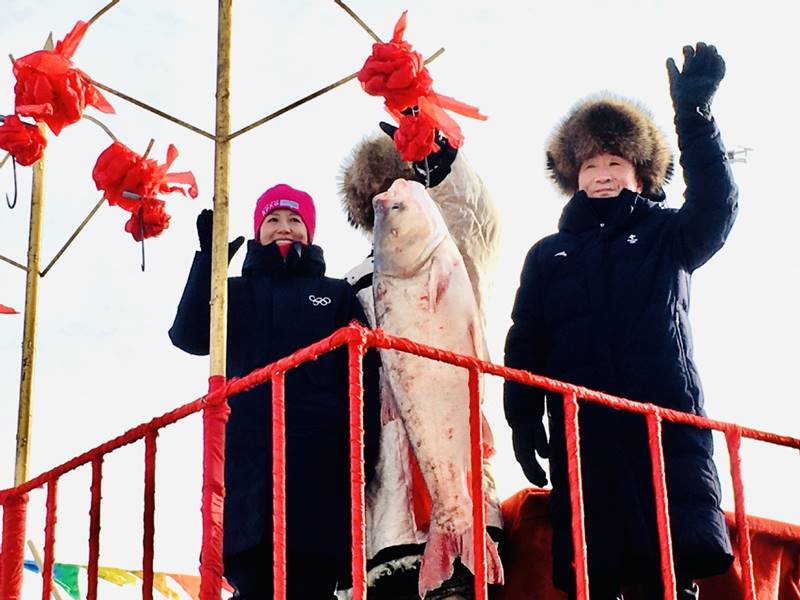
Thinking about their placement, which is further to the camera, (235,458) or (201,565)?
(235,458)

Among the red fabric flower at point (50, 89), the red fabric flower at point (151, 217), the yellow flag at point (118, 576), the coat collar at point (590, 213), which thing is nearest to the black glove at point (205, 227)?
the red fabric flower at point (151, 217)

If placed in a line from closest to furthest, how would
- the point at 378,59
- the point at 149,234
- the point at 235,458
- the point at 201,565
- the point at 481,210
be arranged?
1. the point at 201,565
2. the point at 378,59
3. the point at 235,458
4. the point at 149,234
5. the point at 481,210

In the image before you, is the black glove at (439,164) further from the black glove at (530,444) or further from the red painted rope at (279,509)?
the red painted rope at (279,509)

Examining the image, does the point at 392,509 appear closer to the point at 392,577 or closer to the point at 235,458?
the point at 392,577

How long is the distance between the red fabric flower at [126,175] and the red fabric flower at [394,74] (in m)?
1.04

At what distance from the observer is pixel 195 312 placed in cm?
487

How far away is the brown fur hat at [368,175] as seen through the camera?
5.96 meters

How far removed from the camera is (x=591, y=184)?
5.14 meters

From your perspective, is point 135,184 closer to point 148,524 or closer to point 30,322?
point 30,322

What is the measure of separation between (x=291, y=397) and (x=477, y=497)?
140 cm

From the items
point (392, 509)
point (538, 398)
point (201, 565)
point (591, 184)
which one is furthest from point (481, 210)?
point (201, 565)

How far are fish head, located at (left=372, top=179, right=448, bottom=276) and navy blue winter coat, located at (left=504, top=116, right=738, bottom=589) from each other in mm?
395

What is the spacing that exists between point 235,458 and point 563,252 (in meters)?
1.42

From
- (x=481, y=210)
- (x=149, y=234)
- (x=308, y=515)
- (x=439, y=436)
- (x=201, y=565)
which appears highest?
(x=481, y=210)
